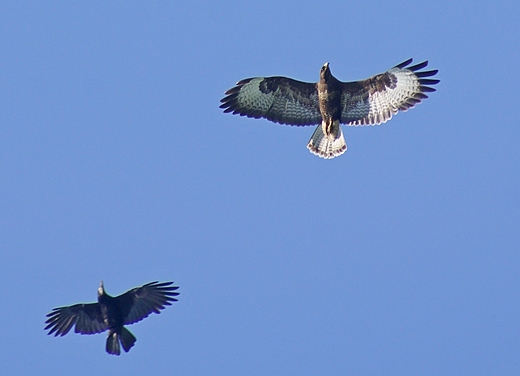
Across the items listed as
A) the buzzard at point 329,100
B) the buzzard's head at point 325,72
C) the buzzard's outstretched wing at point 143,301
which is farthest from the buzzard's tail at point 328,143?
the buzzard's outstretched wing at point 143,301

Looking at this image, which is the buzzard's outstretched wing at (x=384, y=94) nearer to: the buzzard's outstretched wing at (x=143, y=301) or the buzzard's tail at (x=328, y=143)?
the buzzard's tail at (x=328, y=143)

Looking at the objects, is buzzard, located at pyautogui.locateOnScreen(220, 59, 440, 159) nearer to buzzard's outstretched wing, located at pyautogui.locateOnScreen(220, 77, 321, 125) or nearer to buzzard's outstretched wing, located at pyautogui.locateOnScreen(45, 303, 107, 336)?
buzzard's outstretched wing, located at pyautogui.locateOnScreen(220, 77, 321, 125)

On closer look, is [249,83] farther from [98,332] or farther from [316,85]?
[98,332]

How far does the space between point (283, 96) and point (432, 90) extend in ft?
9.43

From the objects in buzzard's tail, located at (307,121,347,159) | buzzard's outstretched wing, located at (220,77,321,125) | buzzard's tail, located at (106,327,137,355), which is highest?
buzzard's outstretched wing, located at (220,77,321,125)

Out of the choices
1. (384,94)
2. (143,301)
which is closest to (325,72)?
(384,94)

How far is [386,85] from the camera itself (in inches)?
848

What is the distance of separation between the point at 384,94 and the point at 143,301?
6010 millimetres

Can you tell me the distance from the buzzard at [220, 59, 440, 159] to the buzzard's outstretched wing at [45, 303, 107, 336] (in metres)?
4.66

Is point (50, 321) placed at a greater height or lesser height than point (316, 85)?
lesser

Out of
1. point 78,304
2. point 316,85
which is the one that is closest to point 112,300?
point 78,304

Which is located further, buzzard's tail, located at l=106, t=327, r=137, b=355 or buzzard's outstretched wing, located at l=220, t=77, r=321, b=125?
buzzard's outstretched wing, located at l=220, t=77, r=321, b=125

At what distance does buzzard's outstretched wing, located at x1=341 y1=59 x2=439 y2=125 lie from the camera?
21.3m

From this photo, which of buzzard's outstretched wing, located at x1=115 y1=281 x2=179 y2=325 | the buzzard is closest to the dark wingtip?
the buzzard
